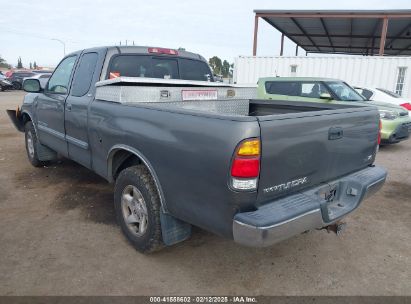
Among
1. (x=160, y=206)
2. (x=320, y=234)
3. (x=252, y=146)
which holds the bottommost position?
(x=320, y=234)

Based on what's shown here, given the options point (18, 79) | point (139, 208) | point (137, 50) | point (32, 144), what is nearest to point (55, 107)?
point (137, 50)

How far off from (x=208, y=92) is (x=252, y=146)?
1903 millimetres

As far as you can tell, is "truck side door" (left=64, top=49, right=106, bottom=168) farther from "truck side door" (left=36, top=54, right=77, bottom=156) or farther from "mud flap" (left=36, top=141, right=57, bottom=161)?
"mud flap" (left=36, top=141, right=57, bottom=161)

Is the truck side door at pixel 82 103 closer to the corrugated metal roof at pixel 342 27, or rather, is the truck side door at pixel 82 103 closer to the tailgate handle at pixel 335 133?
the tailgate handle at pixel 335 133

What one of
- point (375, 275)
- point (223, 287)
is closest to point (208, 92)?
point (223, 287)

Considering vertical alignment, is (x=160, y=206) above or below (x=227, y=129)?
below

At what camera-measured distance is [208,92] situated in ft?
12.7

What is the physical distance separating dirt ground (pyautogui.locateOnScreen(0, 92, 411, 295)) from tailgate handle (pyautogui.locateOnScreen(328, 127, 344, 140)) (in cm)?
120

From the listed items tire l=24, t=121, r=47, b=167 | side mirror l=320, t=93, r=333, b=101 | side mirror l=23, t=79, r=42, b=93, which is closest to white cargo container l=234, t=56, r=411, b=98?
side mirror l=320, t=93, r=333, b=101

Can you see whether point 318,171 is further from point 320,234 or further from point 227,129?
point 320,234

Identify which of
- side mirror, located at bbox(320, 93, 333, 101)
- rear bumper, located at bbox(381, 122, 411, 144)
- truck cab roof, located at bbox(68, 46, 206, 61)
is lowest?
rear bumper, located at bbox(381, 122, 411, 144)

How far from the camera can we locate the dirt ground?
2.68 m

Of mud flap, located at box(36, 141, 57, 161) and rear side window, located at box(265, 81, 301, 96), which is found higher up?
rear side window, located at box(265, 81, 301, 96)

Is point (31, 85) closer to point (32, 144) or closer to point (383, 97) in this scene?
point (32, 144)
